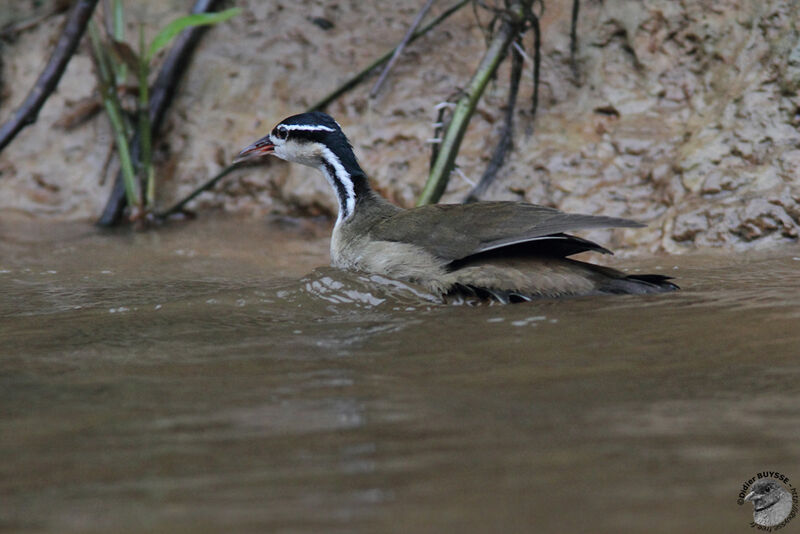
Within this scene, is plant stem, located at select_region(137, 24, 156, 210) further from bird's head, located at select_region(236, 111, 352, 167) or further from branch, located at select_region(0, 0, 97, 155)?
bird's head, located at select_region(236, 111, 352, 167)

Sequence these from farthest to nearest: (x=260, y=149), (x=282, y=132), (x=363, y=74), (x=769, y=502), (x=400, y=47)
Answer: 1. (x=363, y=74)
2. (x=400, y=47)
3. (x=260, y=149)
4. (x=282, y=132)
5. (x=769, y=502)

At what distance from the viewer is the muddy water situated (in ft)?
5.83

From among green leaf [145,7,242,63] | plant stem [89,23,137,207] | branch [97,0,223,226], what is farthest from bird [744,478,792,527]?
branch [97,0,223,226]

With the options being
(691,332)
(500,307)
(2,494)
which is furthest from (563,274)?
(2,494)

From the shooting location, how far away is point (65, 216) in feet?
22.5

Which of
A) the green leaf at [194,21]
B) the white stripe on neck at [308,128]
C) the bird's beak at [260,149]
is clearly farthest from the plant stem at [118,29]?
the white stripe on neck at [308,128]

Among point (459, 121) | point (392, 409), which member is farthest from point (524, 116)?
point (392, 409)

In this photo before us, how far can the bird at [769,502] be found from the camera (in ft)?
5.57

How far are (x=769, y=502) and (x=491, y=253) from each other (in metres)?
2.37

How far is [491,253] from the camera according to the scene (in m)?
4.01

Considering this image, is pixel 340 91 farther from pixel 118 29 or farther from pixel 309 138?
pixel 118 29

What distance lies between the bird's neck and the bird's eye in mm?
278

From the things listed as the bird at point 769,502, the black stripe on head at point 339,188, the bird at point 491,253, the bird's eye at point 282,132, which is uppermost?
the bird's eye at point 282,132

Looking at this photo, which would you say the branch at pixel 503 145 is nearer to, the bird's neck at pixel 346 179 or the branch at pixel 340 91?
the branch at pixel 340 91
